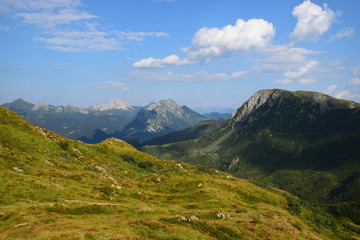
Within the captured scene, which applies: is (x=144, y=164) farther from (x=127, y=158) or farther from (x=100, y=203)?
(x=100, y=203)

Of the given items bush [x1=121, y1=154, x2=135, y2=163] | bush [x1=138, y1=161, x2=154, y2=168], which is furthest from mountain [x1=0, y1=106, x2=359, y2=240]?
bush [x1=121, y1=154, x2=135, y2=163]

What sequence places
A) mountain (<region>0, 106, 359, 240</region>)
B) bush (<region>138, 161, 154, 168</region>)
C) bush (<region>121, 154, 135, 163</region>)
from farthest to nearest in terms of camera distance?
bush (<region>121, 154, 135, 163</region>) < bush (<region>138, 161, 154, 168</region>) < mountain (<region>0, 106, 359, 240</region>)

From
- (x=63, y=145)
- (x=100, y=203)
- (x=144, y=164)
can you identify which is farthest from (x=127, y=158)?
(x=100, y=203)

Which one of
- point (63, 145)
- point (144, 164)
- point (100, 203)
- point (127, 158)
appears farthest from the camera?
point (127, 158)

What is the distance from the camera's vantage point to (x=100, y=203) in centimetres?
4419

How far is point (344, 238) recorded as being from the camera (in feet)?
→ 257

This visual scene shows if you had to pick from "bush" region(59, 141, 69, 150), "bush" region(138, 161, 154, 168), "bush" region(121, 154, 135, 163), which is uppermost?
"bush" region(59, 141, 69, 150)

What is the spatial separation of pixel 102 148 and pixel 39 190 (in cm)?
6000

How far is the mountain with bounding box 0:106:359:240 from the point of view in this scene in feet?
102

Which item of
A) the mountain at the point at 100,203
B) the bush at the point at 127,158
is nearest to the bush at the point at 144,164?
the bush at the point at 127,158

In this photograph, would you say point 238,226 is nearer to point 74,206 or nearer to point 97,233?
point 97,233

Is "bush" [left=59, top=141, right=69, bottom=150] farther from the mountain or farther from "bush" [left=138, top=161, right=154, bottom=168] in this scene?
"bush" [left=138, top=161, right=154, bottom=168]

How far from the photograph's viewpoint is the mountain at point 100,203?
31016mm

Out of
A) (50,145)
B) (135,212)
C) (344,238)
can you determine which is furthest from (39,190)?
(344,238)
